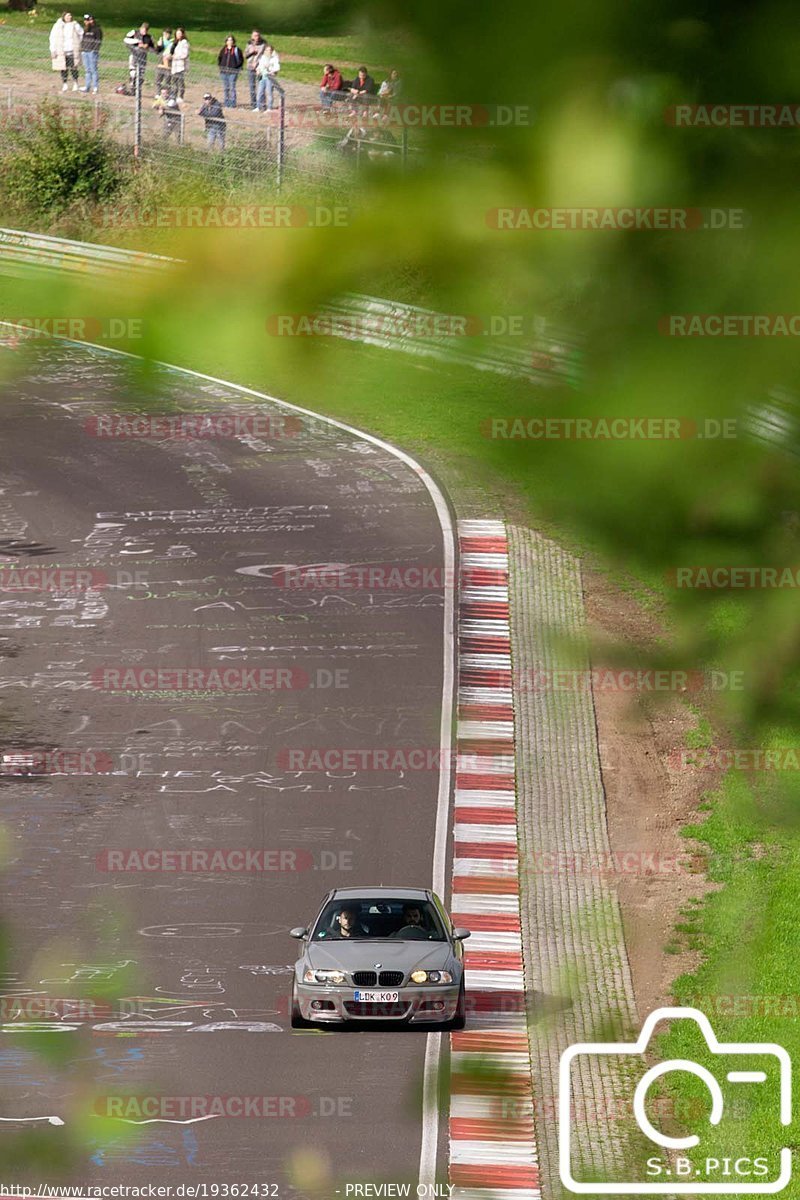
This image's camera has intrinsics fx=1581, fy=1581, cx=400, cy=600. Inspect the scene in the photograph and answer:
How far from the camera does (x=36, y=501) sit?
1187 inches

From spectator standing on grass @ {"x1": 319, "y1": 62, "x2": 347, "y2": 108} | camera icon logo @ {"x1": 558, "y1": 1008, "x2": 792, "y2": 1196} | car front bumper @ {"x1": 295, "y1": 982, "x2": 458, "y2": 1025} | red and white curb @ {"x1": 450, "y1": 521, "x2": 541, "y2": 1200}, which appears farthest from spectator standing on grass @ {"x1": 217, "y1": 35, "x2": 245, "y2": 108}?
car front bumper @ {"x1": 295, "y1": 982, "x2": 458, "y2": 1025}

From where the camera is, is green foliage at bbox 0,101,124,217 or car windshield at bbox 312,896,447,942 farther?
car windshield at bbox 312,896,447,942

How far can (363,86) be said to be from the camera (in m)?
1.38

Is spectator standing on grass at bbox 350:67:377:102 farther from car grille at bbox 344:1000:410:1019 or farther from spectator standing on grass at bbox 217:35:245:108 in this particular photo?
car grille at bbox 344:1000:410:1019

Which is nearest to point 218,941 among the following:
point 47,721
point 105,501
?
point 47,721

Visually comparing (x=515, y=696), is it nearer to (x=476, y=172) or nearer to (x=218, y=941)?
(x=218, y=941)

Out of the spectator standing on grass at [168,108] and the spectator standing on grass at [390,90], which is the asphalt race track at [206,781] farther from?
the spectator standing on grass at [390,90]

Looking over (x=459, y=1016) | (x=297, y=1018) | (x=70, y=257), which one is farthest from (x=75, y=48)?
(x=297, y=1018)

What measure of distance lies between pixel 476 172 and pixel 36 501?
97.4 feet

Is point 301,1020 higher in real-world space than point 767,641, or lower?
lower

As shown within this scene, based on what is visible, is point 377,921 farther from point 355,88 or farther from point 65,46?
point 355,88

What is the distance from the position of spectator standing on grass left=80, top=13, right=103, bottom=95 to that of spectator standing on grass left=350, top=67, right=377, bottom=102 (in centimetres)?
28

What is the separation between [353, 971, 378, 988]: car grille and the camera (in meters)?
14.6

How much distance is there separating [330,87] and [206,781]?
2066 centimetres
